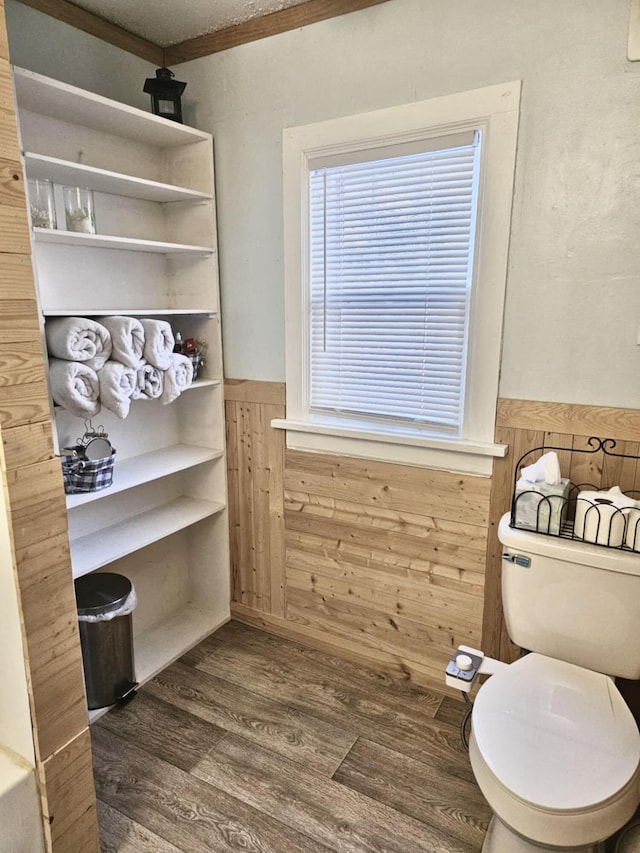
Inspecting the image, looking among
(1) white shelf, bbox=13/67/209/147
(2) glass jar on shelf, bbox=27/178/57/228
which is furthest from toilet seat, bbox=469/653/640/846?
(1) white shelf, bbox=13/67/209/147

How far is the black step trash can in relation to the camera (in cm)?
200

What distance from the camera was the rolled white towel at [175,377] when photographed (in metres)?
2.12

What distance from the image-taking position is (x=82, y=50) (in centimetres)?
200

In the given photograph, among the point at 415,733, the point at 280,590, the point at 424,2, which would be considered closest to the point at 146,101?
the point at 424,2

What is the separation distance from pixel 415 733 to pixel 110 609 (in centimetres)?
122

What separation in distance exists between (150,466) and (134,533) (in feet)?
0.94

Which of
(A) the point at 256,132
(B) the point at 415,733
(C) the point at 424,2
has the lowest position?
(B) the point at 415,733

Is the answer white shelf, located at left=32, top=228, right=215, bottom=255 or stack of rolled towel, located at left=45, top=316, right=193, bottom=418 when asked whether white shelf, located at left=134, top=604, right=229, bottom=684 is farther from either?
white shelf, located at left=32, top=228, right=215, bottom=255

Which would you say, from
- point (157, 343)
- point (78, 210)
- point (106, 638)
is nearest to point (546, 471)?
point (157, 343)

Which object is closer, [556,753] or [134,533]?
[556,753]

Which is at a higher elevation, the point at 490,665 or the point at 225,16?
the point at 225,16

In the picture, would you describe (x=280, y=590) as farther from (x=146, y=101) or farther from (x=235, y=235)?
(x=146, y=101)

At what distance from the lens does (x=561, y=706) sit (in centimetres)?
144

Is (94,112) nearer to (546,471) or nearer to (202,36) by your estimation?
(202,36)
